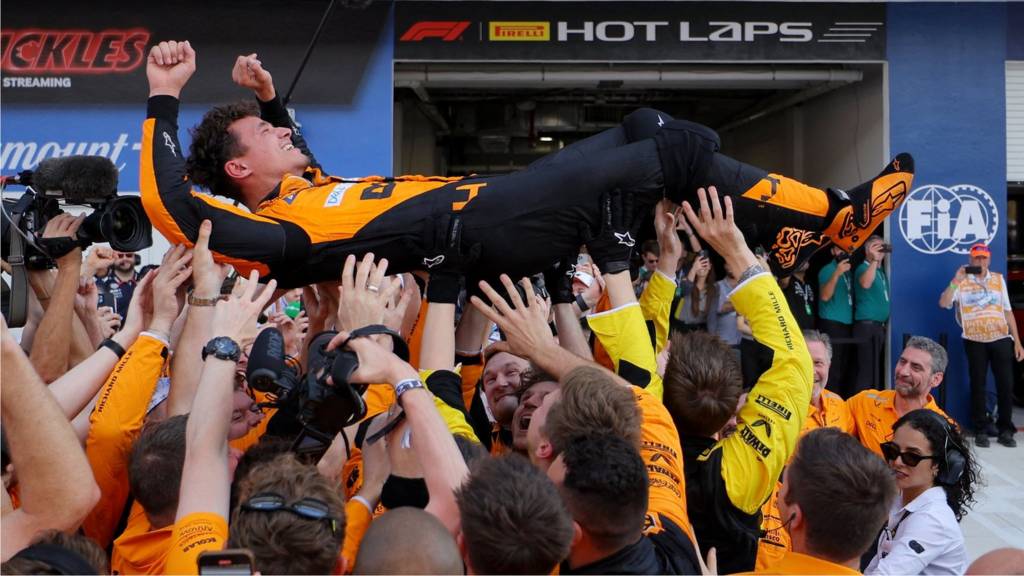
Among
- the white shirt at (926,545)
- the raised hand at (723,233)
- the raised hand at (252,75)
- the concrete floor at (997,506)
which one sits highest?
the raised hand at (252,75)

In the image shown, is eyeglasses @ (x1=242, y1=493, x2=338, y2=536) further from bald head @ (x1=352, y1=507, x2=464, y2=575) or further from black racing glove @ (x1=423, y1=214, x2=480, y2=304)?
black racing glove @ (x1=423, y1=214, x2=480, y2=304)

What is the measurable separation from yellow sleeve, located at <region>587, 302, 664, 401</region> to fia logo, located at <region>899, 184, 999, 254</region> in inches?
271

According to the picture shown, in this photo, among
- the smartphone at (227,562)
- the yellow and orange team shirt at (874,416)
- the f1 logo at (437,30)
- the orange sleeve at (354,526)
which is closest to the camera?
the smartphone at (227,562)

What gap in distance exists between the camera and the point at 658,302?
3705 mm

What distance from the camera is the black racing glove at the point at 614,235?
3.27 meters

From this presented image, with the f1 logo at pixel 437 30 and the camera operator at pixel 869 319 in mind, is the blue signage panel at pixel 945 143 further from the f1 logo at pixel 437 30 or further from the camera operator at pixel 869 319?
the f1 logo at pixel 437 30

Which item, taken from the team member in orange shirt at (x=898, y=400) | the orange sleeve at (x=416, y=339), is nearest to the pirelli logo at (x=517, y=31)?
the team member in orange shirt at (x=898, y=400)

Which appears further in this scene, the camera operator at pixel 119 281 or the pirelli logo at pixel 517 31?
the pirelli logo at pixel 517 31

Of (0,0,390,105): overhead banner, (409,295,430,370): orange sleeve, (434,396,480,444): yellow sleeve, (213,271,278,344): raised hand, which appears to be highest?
(0,0,390,105): overhead banner

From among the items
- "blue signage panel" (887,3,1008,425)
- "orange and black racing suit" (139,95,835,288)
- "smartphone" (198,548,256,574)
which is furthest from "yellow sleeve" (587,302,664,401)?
"blue signage panel" (887,3,1008,425)

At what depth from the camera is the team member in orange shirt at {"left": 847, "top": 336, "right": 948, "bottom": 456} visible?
4.52 meters

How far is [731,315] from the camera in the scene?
8.67 m

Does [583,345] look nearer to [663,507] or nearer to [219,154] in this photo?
Answer: [663,507]

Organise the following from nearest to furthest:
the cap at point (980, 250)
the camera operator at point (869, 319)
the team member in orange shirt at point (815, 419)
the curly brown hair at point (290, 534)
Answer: the curly brown hair at point (290, 534), the team member in orange shirt at point (815, 419), the cap at point (980, 250), the camera operator at point (869, 319)
